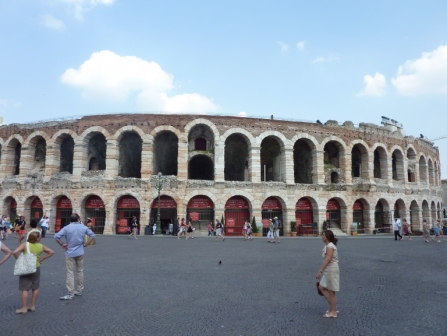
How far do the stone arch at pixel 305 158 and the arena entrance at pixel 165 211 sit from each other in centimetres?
1206

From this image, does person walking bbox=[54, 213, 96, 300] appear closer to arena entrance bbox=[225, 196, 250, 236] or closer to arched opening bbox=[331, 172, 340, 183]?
arena entrance bbox=[225, 196, 250, 236]

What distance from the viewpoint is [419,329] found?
466cm

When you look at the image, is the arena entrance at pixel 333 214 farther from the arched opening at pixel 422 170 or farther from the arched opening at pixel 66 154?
the arched opening at pixel 66 154

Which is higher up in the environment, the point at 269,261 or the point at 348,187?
the point at 348,187

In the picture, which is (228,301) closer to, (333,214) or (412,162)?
(333,214)

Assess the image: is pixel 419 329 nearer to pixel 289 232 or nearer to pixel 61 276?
pixel 61 276

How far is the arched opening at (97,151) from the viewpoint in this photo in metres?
27.8

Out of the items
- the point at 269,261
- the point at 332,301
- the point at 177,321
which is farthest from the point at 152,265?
the point at 332,301

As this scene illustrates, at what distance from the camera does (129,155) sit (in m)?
28.9

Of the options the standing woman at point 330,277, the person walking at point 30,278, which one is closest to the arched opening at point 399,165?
the standing woman at point 330,277

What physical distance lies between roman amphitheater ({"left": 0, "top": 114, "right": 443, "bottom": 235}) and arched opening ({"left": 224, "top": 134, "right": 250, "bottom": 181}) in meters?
0.10

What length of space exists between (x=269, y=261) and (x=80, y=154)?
20758mm

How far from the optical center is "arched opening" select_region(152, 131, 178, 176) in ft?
92.9

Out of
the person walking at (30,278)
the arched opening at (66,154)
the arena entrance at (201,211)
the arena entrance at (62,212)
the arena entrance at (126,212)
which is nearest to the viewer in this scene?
the person walking at (30,278)
